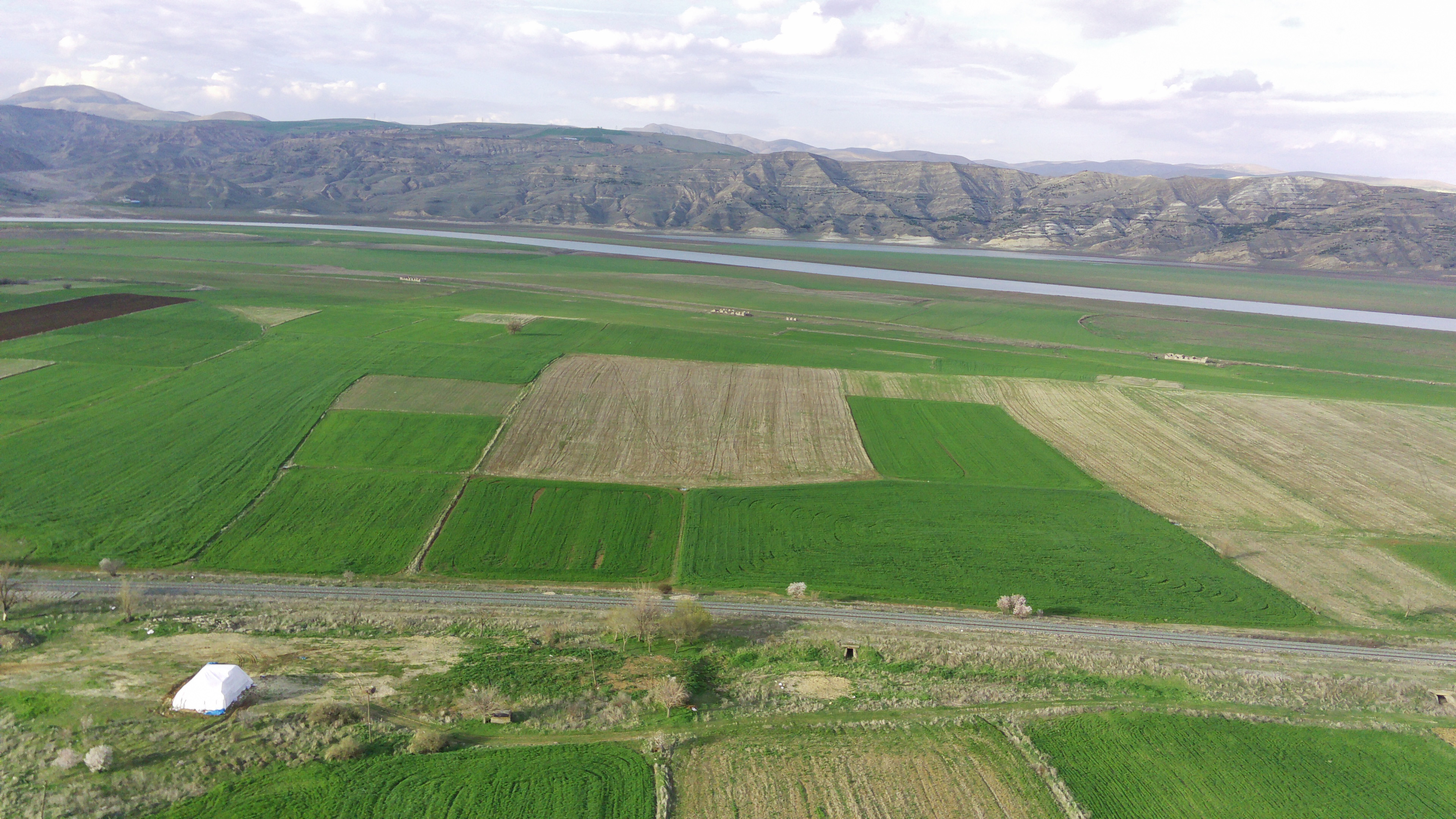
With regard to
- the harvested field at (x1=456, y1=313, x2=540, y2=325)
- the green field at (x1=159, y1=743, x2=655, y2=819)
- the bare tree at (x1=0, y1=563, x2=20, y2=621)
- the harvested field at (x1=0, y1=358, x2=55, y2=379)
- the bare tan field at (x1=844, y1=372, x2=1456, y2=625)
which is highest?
the harvested field at (x1=456, y1=313, x2=540, y2=325)

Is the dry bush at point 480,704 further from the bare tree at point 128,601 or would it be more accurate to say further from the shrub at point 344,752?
the bare tree at point 128,601

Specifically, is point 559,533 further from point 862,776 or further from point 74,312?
point 74,312

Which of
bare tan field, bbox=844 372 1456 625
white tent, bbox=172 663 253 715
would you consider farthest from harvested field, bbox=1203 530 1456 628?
white tent, bbox=172 663 253 715

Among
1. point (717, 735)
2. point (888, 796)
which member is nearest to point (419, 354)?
point (717, 735)

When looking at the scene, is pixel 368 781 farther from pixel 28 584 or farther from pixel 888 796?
pixel 28 584

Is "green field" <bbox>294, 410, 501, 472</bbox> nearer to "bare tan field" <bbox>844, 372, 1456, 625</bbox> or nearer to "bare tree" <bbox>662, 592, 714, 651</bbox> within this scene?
"bare tree" <bbox>662, 592, 714, 651</bbox>

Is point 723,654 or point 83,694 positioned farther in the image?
point 723,654
